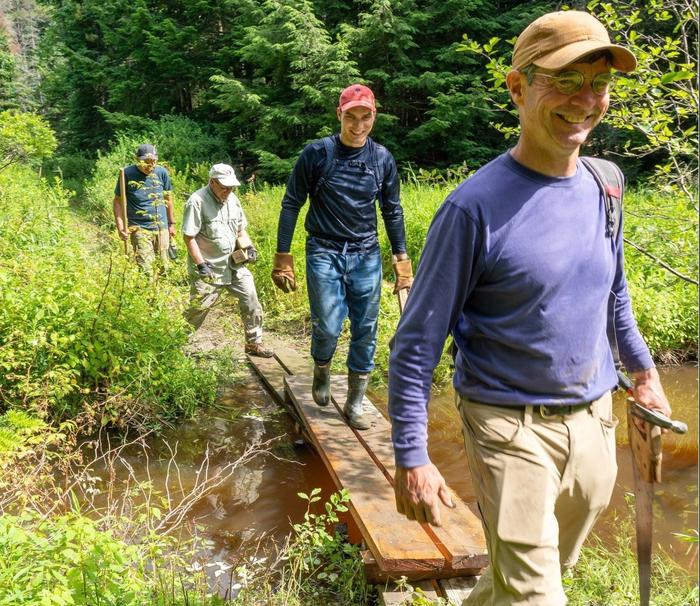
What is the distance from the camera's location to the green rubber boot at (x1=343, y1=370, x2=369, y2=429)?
4504 millimetres

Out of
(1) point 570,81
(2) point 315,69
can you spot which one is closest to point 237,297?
(1) point 570,81

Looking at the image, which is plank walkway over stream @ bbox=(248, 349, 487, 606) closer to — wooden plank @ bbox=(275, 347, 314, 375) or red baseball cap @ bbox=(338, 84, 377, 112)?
wooden plank @ bbox=(275, 347, 314, 375)

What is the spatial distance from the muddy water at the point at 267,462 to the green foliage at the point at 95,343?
357mm

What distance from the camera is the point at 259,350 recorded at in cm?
665

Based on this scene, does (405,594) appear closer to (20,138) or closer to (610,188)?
(610,188)

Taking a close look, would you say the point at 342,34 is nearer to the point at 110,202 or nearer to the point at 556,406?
the point at 110,202

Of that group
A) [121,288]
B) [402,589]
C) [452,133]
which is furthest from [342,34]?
[402,589]

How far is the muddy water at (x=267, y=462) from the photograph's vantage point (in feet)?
13.3

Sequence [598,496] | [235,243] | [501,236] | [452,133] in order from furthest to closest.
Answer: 1. [452,133]
2. [235,243]
3. [598,496]
4. [501,236]

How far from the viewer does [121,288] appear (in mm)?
5066

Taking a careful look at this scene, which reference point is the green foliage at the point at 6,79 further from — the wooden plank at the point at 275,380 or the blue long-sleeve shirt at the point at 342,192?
the blue long-sleeve shirt at the point at 342,192

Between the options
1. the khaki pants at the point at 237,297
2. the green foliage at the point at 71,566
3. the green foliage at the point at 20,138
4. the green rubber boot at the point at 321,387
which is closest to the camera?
the green foliage at the point at 71,566

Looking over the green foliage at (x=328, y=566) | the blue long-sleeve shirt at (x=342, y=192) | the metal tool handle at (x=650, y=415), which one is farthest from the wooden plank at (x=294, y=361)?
the metal tool handle at (x=650, y=415)

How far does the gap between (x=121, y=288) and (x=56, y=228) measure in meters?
3.70
